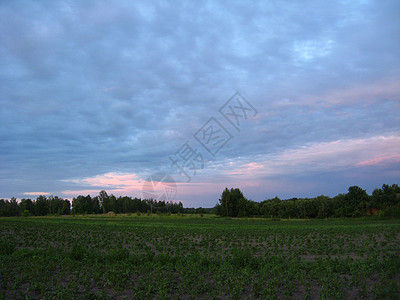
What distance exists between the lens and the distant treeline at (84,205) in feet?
403

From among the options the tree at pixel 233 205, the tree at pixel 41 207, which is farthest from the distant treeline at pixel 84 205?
the tree at pixel 233 205

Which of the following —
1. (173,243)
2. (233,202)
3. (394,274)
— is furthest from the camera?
(233,202)

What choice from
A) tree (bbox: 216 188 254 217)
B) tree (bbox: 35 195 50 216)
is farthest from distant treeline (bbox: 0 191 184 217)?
tree (bbox: 216 188 254 217)

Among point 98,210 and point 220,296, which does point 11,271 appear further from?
point 98,210

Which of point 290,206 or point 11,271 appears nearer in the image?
point 11,271

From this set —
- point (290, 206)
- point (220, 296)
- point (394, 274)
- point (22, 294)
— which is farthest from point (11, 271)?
point (290, 206)

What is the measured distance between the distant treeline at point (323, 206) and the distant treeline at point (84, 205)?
3651 cm

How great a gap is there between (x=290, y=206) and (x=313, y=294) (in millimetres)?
86759

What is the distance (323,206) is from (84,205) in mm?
102274

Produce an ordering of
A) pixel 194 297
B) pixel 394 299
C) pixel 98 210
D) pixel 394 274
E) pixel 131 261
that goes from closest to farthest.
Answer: pixel 394 299 < pixel 194 297 < pixel 394 274 < pixel 131 261 < pixel 98 210

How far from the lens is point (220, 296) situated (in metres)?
8.91

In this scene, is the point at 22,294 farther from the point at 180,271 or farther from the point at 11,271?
the point at 180,271

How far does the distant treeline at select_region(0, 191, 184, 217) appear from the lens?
403 feet

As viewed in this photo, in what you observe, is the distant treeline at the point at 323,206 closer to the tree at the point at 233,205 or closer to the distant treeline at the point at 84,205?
the tree at the point at 233,205
